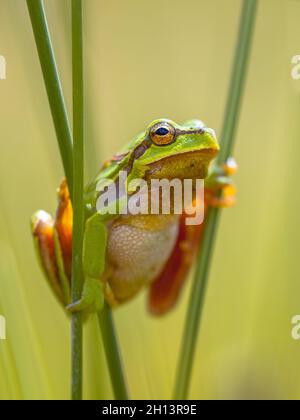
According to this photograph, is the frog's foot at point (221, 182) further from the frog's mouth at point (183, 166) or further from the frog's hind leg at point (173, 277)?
the frog's mouth at point (183, 166)

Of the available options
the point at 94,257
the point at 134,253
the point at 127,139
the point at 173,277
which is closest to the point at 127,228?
the point at 134,253

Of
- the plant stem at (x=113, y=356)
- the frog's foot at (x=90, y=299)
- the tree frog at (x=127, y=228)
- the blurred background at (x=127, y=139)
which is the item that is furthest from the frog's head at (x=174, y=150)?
the plant stem at (x=113, y=356)

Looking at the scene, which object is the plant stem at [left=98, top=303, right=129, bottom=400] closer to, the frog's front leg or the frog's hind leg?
the frog's front leg

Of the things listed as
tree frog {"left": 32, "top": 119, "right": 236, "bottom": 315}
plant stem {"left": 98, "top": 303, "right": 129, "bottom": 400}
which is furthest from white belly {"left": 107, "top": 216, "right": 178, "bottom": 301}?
plant stem {"left": 98, "top": 303, "right": 129, "bottom": 400}
